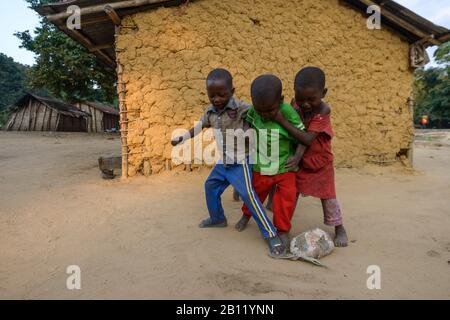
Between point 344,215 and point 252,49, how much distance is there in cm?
289

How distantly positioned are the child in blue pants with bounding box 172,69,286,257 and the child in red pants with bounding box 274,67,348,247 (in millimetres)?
355

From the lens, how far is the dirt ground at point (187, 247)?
5.28ft

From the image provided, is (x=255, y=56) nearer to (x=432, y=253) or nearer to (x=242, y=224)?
(x=242, y=224)

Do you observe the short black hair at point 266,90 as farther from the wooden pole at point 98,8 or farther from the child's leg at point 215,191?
the wooden pole at point 98,8

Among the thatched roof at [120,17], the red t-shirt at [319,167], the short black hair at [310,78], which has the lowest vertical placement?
the red t-shirt at [319,167]

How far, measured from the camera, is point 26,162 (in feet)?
19.6

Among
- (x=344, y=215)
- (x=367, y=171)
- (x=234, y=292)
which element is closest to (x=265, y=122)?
(x=234, y=292)

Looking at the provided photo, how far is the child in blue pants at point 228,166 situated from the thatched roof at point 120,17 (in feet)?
8.80

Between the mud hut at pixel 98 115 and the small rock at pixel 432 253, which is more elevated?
the mud hut at pixel 98 115

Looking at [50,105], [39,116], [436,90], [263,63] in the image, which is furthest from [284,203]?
[436,90]

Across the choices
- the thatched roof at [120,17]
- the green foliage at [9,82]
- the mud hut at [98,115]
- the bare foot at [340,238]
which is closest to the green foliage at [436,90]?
the thatched roof at [120,17]

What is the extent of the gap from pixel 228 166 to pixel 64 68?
12.9 metres

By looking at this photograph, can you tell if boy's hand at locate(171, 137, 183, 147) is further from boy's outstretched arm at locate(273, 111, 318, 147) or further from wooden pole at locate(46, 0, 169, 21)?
wooden pole at locate(46, 0, 169, 21)

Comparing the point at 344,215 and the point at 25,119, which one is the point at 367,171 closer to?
the point at 344,215
